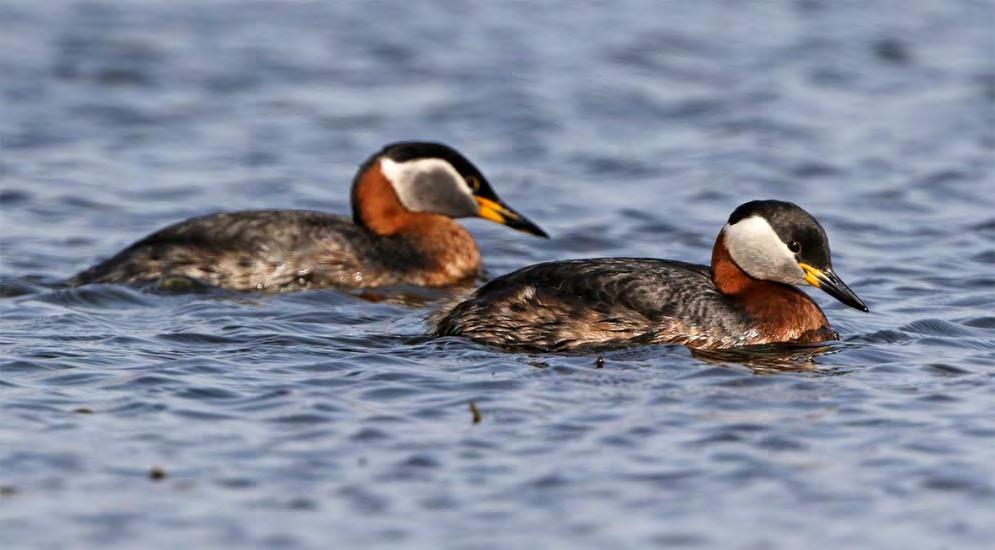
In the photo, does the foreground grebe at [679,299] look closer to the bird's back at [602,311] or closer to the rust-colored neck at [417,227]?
the bird's back at [602,311]

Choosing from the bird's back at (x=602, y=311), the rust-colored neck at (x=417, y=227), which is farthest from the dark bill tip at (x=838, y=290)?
the rust-colored neck at (x=417, y=227)

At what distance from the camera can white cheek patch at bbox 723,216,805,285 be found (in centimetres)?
1082

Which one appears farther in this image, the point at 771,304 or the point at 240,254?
the point at 240,254

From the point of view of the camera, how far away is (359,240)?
13156 millimetres

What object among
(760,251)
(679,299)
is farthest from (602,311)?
(760,251)

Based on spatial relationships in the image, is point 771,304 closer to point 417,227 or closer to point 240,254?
point 417,227

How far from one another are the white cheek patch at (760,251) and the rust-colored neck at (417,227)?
2933 mm

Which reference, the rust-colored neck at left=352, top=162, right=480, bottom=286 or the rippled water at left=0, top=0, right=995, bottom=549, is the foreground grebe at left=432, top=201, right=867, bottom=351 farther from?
the rust-colored neck at left=352, top=162, right=480, bottom=286

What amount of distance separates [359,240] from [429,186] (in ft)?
2.74

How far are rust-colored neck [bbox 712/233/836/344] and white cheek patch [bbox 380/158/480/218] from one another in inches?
121

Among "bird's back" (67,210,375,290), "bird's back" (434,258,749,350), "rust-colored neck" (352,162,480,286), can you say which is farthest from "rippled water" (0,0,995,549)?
"rust-colored neck" (352,162,480,286)

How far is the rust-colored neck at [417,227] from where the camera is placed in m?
13.3

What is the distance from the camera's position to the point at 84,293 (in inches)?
471

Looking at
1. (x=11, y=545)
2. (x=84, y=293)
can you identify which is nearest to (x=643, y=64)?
(x=84, y=293)
